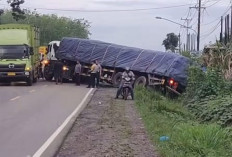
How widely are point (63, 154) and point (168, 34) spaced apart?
8850 centimetres

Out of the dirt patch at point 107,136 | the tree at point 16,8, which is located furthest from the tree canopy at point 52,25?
the dirt patch at point 107,136

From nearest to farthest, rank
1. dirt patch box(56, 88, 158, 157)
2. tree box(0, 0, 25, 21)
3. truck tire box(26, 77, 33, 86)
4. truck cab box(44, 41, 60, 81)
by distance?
dirt patch box(56, 88, 158, 157) < truck tire box(26, 77, 33, 86) < truck cab box(44, 41, 60, 81) < tree box(0, 0, 25, 21)

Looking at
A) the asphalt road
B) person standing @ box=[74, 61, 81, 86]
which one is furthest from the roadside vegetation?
person standing @ box=[74, 61, 81, 86]

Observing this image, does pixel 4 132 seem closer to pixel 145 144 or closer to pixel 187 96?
pixel 145 144

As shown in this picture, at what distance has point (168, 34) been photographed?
98312mm

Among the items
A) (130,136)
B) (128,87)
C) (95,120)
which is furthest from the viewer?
(128,87)

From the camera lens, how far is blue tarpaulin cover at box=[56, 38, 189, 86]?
109 ft

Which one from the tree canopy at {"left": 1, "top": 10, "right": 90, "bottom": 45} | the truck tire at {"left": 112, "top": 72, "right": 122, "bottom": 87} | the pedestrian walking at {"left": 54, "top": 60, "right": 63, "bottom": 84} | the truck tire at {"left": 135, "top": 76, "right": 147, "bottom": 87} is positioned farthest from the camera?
the tree canopy at {"left": 1, "top": 10, "right": 90, "bottom": 45}

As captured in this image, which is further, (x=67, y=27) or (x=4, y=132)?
(x=67, y=27)

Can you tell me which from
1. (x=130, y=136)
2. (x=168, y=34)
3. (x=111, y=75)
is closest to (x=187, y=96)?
(x=111, y=75)

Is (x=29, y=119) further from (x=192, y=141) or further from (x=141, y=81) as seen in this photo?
(x=141, y=81)

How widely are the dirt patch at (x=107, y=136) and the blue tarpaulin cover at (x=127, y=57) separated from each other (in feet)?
42.0

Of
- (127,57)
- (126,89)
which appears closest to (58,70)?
(127,57)

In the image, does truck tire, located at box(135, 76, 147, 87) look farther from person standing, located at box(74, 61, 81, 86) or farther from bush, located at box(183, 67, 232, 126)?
bush, located at box(183, 67, 232, 126)
